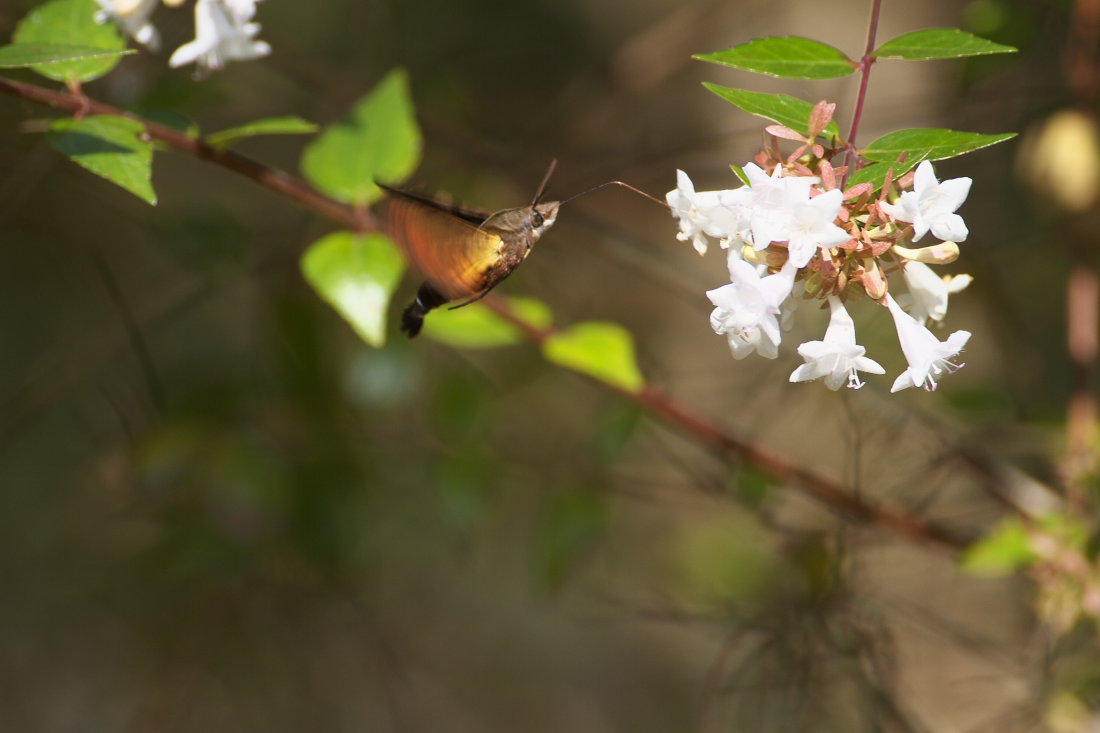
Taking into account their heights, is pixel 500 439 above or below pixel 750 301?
below

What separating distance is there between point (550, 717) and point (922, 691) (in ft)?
4.82

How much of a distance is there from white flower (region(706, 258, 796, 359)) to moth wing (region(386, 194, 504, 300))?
276 millimetres

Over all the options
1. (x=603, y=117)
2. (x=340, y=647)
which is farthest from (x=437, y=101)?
(x=340, y=647)

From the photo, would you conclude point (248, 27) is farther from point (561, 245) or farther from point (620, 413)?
point (561, 245)

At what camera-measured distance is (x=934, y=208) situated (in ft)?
3.46

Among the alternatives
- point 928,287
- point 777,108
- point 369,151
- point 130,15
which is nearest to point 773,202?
point 777,108

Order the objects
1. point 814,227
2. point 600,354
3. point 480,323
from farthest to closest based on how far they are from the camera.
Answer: point 480,323
point 600,354
point 814,227

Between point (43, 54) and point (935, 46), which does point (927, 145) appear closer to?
point (935, 46)

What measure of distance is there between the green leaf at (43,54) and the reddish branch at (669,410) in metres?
0.10

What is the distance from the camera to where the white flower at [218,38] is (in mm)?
1411

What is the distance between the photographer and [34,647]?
3553mm

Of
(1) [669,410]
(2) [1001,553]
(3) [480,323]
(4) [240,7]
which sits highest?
(4) [240,7]

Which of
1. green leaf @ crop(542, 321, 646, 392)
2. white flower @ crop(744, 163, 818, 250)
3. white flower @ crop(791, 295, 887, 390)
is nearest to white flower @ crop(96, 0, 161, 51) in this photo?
green leaf @ crop(542, 321, 646, 392)

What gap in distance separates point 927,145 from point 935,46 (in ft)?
0.63
